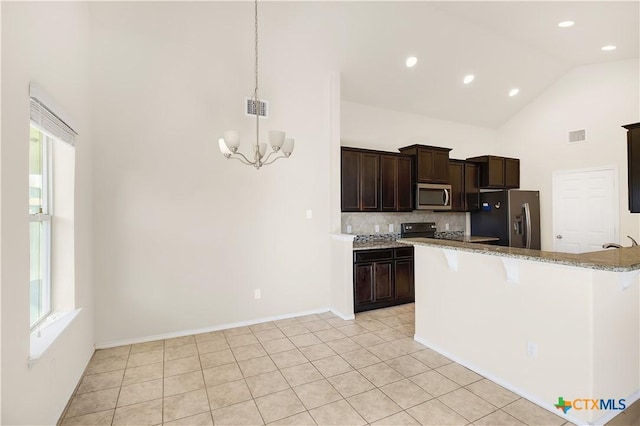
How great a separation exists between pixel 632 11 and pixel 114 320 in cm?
698

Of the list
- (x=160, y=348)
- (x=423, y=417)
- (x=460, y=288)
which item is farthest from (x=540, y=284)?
(x=160, y=348)

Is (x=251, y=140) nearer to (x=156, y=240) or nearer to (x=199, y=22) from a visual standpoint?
(x=199, y=22)

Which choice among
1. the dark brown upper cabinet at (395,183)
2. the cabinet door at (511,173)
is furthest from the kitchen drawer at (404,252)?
the cabinet door at (511,173)

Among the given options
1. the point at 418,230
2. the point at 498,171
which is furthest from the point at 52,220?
the point at 498,171

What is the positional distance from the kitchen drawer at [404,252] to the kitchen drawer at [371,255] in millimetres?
128

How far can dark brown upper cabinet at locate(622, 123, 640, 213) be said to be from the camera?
3264 mm

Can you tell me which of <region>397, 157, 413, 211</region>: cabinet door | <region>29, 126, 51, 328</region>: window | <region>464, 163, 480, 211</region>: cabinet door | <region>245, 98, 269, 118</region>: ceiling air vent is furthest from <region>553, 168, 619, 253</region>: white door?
<region>29, 126, 51, 328</region>: window

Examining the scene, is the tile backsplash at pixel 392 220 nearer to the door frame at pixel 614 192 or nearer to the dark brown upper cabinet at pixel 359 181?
the dark brown upper cabinet at pixel 359 181

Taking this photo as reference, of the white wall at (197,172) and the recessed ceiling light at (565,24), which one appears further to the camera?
the recessed ceiling light at (565,24)

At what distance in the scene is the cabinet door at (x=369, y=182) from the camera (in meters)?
4.62

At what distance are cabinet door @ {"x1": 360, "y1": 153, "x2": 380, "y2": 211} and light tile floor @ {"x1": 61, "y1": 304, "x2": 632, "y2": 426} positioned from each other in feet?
6.29

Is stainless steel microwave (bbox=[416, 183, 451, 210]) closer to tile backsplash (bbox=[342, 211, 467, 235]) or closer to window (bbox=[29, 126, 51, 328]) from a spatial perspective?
tile backsplash (bbox=[342, 211, 467, 235])

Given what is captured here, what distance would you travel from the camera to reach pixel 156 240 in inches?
133

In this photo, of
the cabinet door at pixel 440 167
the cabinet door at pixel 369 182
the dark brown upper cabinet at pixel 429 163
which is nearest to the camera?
the cabinet door at pixel 369 182
